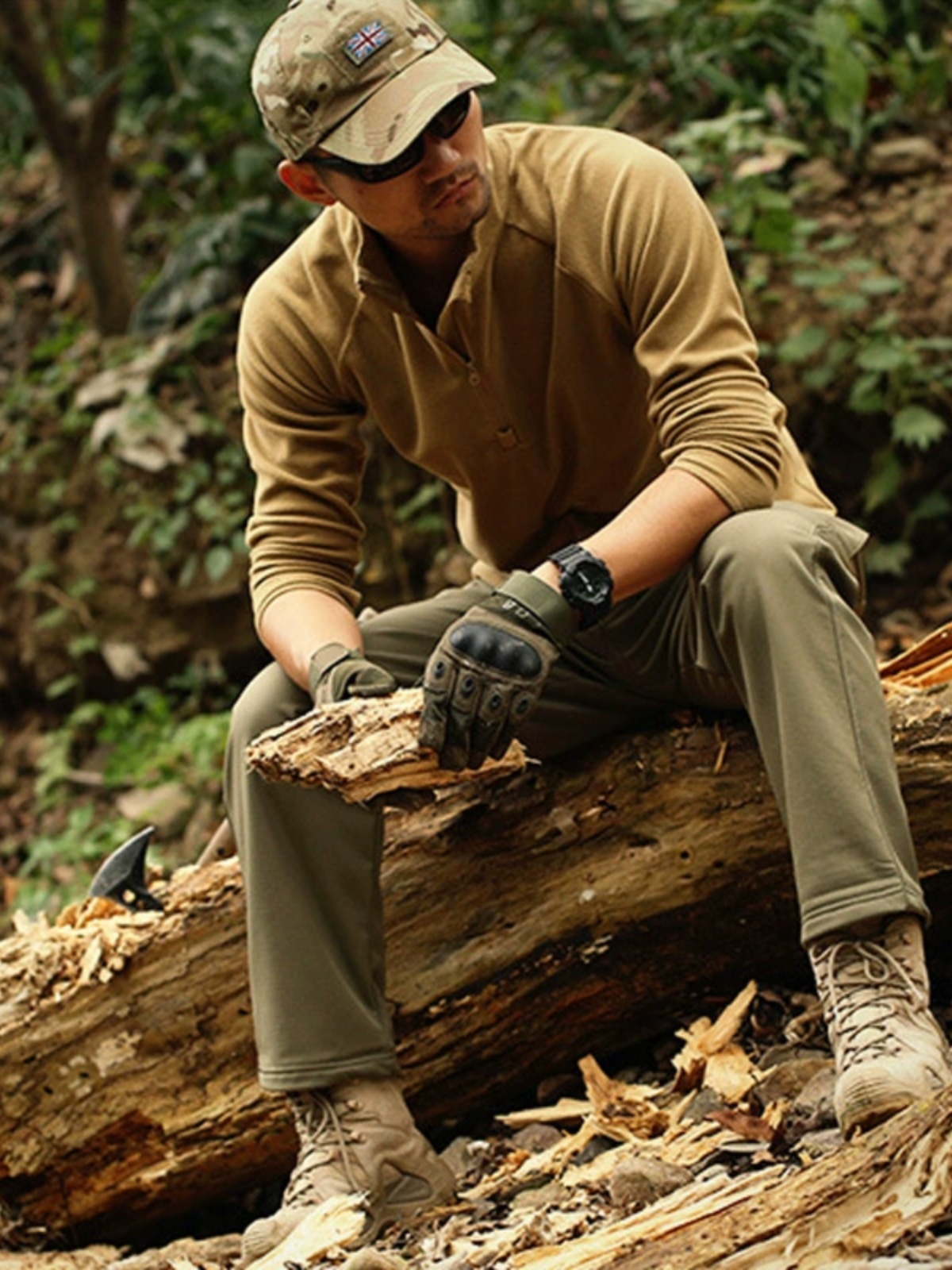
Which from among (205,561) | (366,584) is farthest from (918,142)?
(205,561)

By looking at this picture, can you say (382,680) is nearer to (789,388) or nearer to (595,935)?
(595,935)

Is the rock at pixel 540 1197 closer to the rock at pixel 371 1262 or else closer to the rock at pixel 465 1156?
the rock at pixel 465 1156

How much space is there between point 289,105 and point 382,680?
3.41ft

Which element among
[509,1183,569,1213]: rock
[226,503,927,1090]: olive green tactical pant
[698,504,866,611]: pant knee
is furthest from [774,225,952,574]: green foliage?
[509,1183,569,1213]: rock

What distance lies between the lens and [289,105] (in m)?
2.61

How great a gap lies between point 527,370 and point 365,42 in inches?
26.3

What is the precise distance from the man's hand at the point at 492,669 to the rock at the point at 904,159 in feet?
13.4

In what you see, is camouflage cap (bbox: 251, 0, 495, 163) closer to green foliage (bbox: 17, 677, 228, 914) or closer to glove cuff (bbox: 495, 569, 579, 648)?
glove cuff (bbox: 495, 569, 579, 648)

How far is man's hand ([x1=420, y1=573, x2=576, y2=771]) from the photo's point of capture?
92.6 inches

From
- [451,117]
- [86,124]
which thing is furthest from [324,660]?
[86,124]

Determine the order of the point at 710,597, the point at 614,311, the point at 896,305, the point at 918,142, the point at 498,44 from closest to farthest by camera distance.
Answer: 1. the point at 710,597
2. the point at 614,311
3. the point at 896,305
4. the point at 918,142
5. the point at 498,44

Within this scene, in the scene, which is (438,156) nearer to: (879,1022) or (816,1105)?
(879,1022)

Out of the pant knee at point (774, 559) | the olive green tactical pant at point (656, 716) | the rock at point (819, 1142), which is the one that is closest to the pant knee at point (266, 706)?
the olive green tactical pant at point (656, 716)

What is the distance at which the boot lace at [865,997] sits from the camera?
87.4 inches
